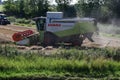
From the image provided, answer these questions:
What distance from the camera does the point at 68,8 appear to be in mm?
66625

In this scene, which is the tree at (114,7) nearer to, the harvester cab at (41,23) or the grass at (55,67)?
the harvester cab at (41,23)

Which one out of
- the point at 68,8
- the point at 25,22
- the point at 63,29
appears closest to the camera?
the point at 63,29

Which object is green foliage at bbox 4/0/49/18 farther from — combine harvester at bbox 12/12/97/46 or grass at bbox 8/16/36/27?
combine harvester at bbox 12/12/97/46

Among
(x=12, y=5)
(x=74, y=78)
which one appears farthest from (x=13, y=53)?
(x=12, y=5)

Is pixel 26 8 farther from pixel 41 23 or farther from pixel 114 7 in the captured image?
pixel 41 23

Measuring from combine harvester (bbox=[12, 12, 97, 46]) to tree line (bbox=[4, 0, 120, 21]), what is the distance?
79.1 ft

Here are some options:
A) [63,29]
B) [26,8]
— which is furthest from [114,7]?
[63,29]

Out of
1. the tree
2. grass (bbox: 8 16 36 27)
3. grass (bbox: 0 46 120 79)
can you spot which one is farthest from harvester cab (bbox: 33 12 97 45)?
grass (bbox: 8 16 36 27)

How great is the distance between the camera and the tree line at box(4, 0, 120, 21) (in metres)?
52.6

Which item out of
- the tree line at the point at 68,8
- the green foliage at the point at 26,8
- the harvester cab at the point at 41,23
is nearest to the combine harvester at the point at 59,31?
the harvester cab at the point at 41,23

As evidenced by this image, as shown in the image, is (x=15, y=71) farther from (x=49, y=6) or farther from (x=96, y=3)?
(x=49, y=6)

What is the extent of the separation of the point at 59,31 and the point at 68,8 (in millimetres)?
39596

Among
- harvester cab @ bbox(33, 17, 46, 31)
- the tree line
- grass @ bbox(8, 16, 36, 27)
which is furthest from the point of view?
grass @ bbox(8, 16, 36, 27)

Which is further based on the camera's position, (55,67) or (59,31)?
(59,31)
